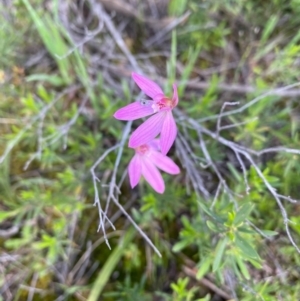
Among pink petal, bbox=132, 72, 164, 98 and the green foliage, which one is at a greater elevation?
pink petal, bbox=132, 72, 164, 98

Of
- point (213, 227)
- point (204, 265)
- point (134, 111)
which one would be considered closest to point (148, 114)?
point (134, 111)

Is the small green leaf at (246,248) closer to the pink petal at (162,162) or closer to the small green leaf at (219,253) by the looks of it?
the small green leaf at (219,253)

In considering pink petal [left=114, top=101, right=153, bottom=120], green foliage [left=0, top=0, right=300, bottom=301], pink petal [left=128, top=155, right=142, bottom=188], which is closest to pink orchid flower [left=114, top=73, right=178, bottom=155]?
pink petal [left=114, top=101, right=153, bottom=120]

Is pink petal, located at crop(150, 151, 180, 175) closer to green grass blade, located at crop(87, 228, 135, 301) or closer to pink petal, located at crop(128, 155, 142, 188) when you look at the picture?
pink petal, located at crop(128, 155, 142, 188)

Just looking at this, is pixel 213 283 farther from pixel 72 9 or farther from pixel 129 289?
pixel 72 9

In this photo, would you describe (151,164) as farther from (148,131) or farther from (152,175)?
(148,131)

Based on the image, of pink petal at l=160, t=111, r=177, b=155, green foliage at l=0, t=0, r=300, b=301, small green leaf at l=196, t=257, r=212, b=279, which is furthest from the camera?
green foliage at l=0, t=0, r=300, b=301
